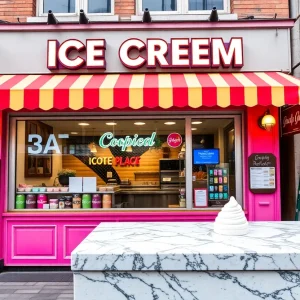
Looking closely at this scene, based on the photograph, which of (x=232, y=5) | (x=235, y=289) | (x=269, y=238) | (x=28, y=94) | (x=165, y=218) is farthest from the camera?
(x=232, y=5)

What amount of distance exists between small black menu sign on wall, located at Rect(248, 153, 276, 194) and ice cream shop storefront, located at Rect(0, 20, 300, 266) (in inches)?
0.7

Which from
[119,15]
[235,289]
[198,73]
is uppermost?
[119,15]

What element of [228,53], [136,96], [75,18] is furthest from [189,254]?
[75,18]

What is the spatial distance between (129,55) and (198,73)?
129 centimetres

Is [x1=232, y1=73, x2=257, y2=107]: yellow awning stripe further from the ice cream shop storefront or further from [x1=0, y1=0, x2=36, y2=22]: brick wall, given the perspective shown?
[x1=0, y1=0, x2=36, y2=22]: brick wall

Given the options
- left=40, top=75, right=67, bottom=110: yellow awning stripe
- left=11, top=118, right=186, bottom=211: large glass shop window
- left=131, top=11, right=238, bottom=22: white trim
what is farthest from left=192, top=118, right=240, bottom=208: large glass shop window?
left=40, top=75, right=67, bottom=110: yellow awning stripe

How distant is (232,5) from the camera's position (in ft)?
22.6

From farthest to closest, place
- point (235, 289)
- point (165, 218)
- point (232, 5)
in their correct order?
point (232, 5) < point (165, 218) < point (235, 289)

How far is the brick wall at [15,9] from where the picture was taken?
686cm

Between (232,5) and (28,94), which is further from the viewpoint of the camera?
(232,5)

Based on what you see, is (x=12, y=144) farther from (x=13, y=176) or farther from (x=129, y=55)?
(x=129, y=55)

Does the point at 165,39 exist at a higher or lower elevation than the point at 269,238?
higher

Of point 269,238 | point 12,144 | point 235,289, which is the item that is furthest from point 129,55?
point 235,289

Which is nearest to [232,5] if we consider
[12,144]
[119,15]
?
[119,15]
